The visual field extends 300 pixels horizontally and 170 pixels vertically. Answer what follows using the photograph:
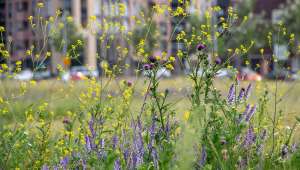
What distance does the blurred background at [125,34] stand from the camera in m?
4.89

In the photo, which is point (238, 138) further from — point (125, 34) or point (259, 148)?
point (125, 34)

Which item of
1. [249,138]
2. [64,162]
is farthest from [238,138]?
[64,162]

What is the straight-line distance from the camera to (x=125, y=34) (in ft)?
17.4

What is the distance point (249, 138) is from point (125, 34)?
6.21 ft

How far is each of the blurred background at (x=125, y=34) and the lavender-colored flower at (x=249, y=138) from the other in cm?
69

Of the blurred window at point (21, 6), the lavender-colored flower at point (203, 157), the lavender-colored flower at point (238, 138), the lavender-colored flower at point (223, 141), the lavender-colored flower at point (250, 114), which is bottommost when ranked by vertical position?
the blurred window at point (21, 6)

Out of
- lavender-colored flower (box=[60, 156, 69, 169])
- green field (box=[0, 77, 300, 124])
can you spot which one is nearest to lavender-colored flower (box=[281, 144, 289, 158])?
green field (box=[0, 77, 300, 124])

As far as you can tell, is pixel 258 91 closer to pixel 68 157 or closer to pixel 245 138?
pixel 245 138

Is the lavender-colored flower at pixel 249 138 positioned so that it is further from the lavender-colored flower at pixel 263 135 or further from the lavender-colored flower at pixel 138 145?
the lavender-colored flower at pixel 138 145

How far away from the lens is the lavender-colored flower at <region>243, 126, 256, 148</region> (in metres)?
3.73

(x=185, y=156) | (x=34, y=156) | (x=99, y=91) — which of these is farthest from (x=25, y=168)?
(x=185, y=156)

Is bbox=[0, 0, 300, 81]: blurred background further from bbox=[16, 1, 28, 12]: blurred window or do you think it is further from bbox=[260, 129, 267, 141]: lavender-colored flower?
bbox=[260, 129, 267, 141]: lavender-colored flower

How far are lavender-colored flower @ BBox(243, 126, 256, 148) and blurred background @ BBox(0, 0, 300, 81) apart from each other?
2.27 feet

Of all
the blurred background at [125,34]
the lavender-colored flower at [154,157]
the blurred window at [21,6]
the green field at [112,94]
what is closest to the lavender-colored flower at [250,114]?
the green field at [112,94]
